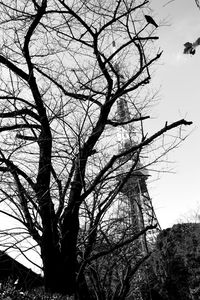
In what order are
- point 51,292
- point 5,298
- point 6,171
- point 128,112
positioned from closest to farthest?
point 5,298 → point 51,292 → point 6,171 → point 128,112

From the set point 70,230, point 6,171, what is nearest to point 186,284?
point 70,230

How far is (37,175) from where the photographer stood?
14.6 ft

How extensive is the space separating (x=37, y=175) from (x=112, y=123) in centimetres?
181

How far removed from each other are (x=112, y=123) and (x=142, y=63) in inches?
48.8

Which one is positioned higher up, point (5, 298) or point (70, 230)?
point (70, 230)

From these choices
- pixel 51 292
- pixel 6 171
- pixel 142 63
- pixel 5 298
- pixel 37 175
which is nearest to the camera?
pixel 5 298

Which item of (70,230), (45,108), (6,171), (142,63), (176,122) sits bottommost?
(70,230)

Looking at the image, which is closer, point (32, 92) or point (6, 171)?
point (6, 171)

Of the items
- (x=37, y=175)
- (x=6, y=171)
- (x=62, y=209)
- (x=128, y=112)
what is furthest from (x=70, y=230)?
(x=128, y=112)

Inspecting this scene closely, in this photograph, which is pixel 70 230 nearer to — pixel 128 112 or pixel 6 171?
pixel 6 171

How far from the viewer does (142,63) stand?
15.8 feet

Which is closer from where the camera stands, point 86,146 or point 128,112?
point 86,146

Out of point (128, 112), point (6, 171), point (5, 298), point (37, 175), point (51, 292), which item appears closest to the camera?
point (5, 298)

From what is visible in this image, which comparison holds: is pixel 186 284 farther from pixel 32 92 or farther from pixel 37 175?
pixel 32 92
